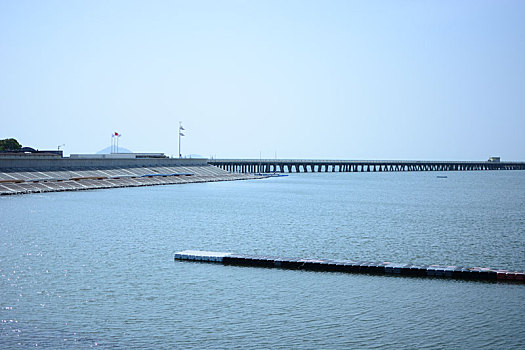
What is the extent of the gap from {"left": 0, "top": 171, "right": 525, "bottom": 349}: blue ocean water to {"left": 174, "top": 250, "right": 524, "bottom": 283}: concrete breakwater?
3.94 ft

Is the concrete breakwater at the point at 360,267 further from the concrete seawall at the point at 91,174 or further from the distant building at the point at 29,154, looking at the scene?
the distant building at the point at 29,154

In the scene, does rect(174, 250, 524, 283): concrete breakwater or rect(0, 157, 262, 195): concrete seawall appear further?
rect(0, 157, 262, 195): concrete seawall

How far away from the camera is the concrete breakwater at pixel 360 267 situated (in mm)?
37375

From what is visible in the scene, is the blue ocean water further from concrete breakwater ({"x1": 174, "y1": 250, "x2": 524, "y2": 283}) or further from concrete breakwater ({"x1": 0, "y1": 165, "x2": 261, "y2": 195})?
concrete breakwater ({"x1": 0, "y1": 165, "x2": 261, "y2": 195})

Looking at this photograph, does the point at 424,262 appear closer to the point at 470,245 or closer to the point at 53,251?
the point at 470,245

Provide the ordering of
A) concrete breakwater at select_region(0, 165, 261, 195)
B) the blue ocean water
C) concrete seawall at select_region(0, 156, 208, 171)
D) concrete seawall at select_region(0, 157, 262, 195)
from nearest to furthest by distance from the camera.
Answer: the blue ocean water → concrete breakwater at select_region(0, 165, 261, 195) → concrete seawall at select_region(0, 157, 262, 195) → concrete seawall at select_region(0, 156, 208, 171)

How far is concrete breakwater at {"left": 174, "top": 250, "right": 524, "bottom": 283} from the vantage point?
37.4 metres

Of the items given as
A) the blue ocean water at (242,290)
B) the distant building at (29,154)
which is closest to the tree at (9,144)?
the distant building at (29,154)

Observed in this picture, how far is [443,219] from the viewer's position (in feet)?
244

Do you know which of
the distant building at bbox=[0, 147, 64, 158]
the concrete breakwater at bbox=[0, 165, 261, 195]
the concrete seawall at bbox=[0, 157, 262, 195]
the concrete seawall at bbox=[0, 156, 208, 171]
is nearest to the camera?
the concrete breakwater at bbox=[0, 165, 261, 195]

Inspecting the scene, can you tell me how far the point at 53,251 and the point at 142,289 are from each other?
1449 centimetres

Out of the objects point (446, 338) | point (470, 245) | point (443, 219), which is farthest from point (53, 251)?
point (443, 219)

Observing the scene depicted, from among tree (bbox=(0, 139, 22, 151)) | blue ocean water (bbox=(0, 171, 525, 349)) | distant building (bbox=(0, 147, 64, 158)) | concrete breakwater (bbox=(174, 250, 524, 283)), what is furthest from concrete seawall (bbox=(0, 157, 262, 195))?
concrete breakwater (bbox=(174, 250, 524, 283))

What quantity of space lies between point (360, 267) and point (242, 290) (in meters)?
9.04
